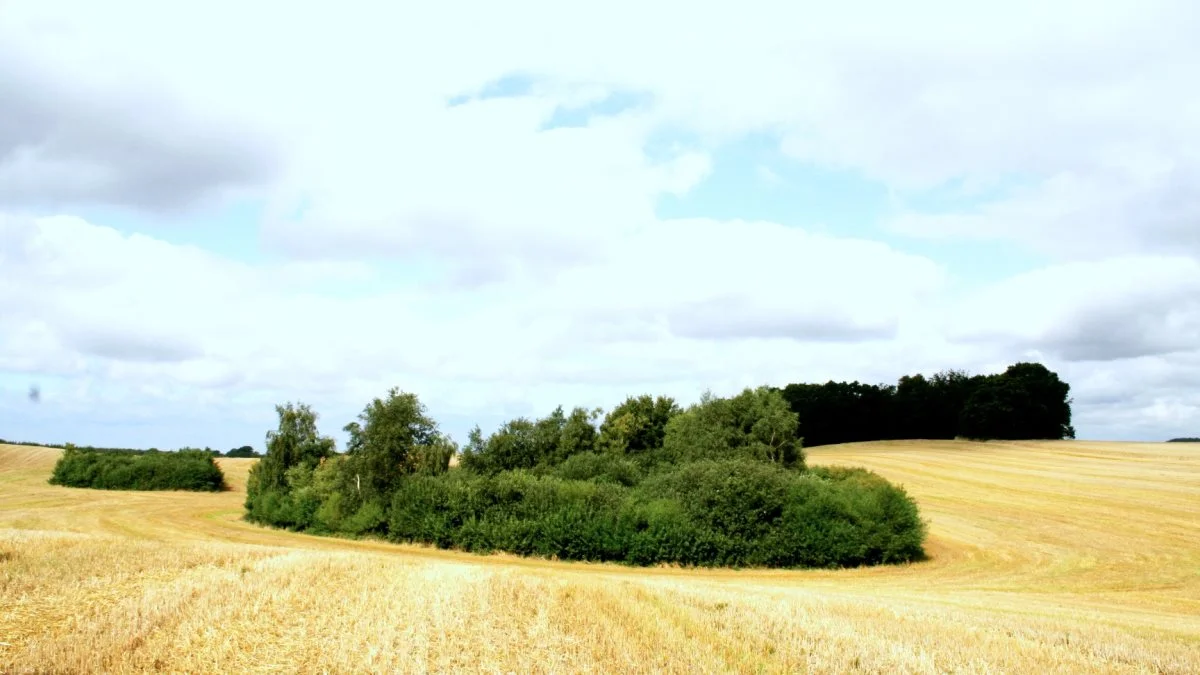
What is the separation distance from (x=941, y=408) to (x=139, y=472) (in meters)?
75.6

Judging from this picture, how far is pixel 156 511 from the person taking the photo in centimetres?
4712

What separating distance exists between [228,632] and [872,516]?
2425 centimetres

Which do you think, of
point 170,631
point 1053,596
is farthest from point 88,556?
point 1053,596

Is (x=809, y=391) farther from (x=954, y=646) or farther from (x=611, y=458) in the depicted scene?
(x=954, y=646)

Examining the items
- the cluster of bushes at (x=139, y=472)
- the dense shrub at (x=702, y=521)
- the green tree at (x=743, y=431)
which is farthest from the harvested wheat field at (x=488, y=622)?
the cluster of bushes at (x=139, y=472)

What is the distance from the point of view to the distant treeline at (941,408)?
7631 cm

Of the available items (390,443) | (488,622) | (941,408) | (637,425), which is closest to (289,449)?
(390,443)

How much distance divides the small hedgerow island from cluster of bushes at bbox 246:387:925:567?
7 centimetres

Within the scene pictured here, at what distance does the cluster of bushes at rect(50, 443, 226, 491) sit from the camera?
211ft

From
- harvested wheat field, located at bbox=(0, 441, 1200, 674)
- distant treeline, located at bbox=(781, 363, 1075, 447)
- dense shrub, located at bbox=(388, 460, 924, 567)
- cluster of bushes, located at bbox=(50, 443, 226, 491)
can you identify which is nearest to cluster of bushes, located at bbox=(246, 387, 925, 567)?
dense shrub, located at bbox=(388, 460, 924, 567)

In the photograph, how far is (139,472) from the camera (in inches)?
2554

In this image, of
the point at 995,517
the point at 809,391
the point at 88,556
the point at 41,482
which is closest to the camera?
the point at 88,556

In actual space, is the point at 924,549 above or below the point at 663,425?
below

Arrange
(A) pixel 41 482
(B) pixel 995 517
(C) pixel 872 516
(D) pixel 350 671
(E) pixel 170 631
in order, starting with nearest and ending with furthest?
(D) pixel 350 671
(E) pixel 170 631
(C) pixel 872 516
(B) pixel 995 517
(A) pixel 41 482
